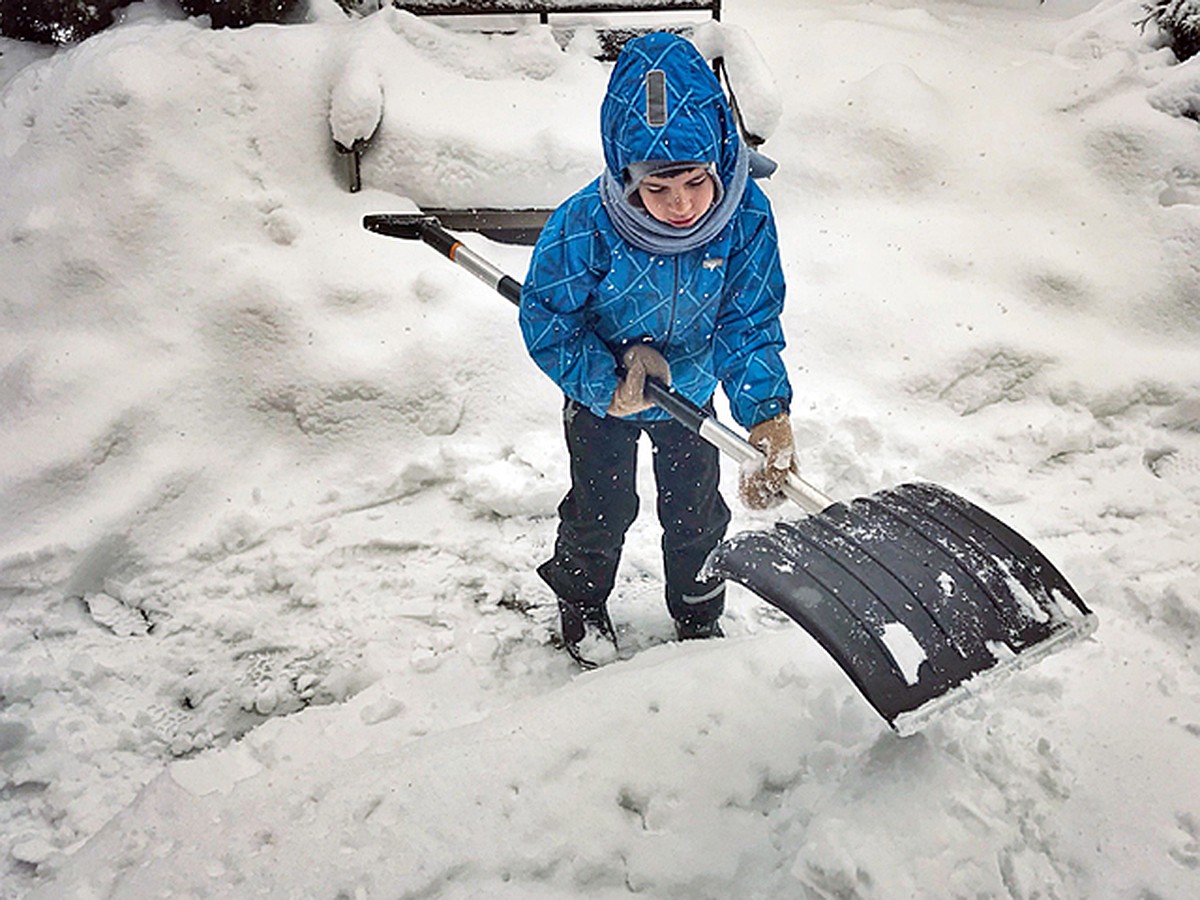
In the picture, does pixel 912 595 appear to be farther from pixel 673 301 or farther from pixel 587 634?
pixel 587 634

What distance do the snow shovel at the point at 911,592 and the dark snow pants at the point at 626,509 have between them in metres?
0.31

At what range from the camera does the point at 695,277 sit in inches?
68.4

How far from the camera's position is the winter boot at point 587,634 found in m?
2.25

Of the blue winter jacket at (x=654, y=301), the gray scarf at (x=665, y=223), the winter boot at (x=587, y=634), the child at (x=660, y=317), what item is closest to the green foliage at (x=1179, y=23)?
the child at (x=660, y=317)

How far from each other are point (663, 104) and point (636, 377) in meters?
0.57

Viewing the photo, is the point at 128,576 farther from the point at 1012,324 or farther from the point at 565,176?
the point at 1012,324

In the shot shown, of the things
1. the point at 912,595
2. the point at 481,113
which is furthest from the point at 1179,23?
the point at 912,595

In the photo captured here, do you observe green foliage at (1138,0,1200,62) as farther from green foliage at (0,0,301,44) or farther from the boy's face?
green foliage at (0,0,301,44)

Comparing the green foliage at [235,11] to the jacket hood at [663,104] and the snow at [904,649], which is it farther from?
the snow at [904,649]

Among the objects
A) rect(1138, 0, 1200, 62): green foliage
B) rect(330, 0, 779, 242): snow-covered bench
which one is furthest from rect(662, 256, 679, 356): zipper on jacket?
rect(1138, 0, 1200, 62): green foliage

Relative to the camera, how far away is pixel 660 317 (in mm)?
1799

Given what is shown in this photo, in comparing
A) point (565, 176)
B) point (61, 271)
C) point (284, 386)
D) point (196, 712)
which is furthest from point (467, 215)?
point (196, 712)

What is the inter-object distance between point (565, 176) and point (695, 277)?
1.90m

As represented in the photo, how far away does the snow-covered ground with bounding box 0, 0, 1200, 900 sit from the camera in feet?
4.74
